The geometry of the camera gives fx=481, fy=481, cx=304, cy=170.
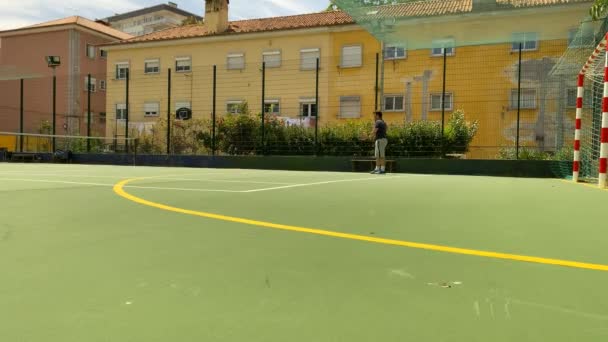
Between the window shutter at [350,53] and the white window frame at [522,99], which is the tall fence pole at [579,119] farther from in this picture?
the window shutter at [350,53]

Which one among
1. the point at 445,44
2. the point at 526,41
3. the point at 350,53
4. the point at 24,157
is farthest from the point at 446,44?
the point at 350,53

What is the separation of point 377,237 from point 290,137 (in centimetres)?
1205

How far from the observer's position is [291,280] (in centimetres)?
212

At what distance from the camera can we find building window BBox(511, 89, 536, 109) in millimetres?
11914

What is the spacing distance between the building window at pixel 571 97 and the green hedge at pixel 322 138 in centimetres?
273

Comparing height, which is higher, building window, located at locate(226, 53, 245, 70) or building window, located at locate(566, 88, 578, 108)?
building window, located at locate(226, 53, 245, 70)

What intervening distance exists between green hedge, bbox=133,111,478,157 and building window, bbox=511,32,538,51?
7.87ft

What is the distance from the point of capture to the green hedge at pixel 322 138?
13289 mm

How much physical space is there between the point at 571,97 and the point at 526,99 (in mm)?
1074

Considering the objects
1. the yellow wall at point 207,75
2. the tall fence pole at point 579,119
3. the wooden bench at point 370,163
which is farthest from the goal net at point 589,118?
the yellow wall at point 207,75

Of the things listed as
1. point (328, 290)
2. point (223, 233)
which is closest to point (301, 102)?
point (223, 233)

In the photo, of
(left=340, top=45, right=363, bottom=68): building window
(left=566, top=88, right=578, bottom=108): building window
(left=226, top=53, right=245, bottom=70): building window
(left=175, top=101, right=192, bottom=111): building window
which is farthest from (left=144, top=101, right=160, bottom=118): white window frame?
(left=566, top=88, right=578, bottom=108): building window

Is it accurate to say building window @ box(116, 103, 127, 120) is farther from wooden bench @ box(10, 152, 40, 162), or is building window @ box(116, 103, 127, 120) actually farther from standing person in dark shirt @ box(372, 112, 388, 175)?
standing person in dark shirt @ box(372, 112, 388, 175)

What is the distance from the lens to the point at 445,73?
13.1 m
